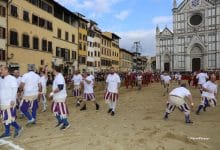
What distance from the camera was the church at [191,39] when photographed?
77000mm

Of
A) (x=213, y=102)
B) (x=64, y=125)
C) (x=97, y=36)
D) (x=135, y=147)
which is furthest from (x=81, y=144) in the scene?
(x=97, y=36)

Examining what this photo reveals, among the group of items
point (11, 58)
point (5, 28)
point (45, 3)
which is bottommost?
point (11, 58)

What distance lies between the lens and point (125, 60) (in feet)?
354

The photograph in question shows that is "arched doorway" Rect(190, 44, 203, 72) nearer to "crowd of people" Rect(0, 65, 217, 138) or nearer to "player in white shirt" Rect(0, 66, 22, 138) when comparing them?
"crowd of people" Rect(0, 65, 217, 138)

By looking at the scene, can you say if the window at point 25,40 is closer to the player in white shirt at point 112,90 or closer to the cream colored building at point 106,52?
the player in white shirt at point 112,90

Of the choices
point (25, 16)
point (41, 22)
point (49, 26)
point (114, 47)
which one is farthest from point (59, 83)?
point (114, 47)

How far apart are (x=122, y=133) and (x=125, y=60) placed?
98.1 m

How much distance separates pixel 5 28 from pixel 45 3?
11184 mm

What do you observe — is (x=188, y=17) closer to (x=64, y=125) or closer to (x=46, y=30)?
(x=46, y=30)

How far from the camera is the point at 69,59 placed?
55156mm

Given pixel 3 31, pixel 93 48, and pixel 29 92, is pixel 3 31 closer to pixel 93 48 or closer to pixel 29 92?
pixel 29 92

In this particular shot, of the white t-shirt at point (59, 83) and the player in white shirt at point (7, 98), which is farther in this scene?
the white t-shirt at point (59, 83)

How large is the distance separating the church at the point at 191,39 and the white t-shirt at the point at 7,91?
70.5m

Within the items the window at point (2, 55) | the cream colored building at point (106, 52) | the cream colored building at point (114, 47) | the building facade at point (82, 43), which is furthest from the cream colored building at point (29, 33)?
the cream colored building at point (114, 47)
